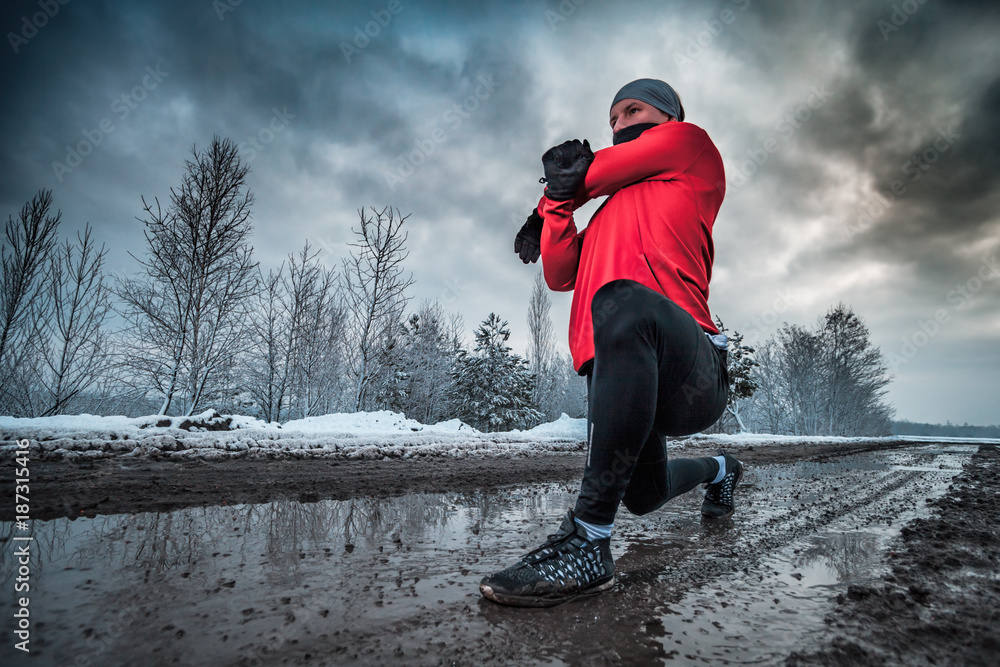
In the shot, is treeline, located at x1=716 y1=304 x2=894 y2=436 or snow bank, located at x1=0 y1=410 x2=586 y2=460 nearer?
snow bank, located at x1=0 y1=410 x2=586 y2=460

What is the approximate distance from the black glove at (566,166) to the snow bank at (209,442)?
471 centimetres

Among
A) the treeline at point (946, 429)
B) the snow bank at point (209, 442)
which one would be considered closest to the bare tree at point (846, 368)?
the snow bank at point (209, 442)

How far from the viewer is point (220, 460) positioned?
15.1 ft

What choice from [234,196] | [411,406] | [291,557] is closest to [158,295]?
[234,196]

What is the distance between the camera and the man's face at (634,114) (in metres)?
1.98

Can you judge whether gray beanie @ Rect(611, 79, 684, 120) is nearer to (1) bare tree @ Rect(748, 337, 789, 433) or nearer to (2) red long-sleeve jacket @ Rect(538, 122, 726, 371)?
(2) red long-sleeve jacket @ Rect(538, 122, 726, 371)

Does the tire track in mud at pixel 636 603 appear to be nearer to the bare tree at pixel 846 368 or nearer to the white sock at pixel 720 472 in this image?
the white sock at pixel 720 472

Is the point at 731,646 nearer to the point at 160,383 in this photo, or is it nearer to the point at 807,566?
the point at 807,566

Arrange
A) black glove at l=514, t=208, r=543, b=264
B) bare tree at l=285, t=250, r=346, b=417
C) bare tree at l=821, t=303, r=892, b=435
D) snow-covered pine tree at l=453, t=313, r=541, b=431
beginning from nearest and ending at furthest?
1. black glove at l=514, t=208, r=543, b=264
2. bare tree at l=285, t=250, r=346, b=417
3. snow-covered pine tree at l=453, t=313, r=541, b=431
4. bare tree at l=821, t=303, r=892, b=435

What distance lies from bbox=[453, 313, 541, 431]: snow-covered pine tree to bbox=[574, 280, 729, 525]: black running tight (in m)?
23.7

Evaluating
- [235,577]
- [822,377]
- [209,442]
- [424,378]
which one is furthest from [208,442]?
[822,377]

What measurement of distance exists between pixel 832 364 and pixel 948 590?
43.3m

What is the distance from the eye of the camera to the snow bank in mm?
4578

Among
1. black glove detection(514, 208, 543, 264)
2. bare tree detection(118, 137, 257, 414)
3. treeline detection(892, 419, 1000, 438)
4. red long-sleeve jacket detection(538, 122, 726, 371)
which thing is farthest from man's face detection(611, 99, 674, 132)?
treeline detection(892, 419, 1000, 438)
